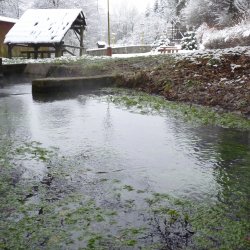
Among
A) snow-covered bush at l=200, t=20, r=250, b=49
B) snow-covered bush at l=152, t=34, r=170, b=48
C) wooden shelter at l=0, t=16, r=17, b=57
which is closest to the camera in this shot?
snow-covered bush at l=200, t=20, r=250, b=49

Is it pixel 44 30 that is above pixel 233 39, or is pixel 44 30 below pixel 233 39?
above

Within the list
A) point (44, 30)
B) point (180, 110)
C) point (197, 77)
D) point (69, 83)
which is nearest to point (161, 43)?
point (44, 30)

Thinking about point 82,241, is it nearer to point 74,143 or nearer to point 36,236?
point 36,236

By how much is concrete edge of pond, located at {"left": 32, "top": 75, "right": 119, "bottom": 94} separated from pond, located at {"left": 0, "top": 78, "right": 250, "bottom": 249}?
3.94 metres

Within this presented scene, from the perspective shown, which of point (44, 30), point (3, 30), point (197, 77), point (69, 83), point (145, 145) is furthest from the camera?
point (3, 30)

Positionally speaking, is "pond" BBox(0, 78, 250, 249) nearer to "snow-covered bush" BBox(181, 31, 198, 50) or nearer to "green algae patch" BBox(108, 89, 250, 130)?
"green algae patch" BBox(108, 89, 250, 130)

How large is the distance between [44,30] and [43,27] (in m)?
0.52

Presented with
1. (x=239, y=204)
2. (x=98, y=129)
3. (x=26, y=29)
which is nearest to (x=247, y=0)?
(x=26, y=29)

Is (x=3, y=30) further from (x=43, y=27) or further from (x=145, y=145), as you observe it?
(x=145, y=145)

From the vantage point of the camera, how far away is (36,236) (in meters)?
2.94

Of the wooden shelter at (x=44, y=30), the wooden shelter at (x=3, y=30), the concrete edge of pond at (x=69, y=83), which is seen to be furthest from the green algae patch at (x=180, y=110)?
the wooden shelter at (x=3, y=30)

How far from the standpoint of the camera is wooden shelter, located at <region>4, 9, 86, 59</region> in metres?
24.4

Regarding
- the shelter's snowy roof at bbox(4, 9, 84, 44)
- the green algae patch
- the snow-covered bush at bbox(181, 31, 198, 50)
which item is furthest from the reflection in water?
the snow-covered bush at bbox(181, 31, 198, 50)

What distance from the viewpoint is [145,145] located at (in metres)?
5.58
